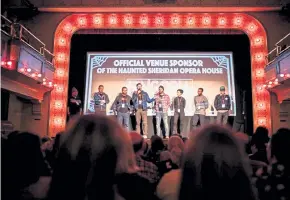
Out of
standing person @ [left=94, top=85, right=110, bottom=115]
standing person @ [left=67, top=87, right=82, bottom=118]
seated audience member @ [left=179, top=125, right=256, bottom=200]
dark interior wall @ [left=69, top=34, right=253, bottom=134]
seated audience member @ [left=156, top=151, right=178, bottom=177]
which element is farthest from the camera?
dark interior wall @ [left=69, top=34, right=253, bottom=134]

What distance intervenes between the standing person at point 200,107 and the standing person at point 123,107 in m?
2.05

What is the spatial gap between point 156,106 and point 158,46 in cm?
254

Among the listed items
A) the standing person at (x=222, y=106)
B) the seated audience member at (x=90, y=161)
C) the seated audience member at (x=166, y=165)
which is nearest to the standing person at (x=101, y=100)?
the standing person at (x=222, y=106)

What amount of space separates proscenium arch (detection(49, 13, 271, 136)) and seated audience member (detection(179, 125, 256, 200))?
30.5 ft

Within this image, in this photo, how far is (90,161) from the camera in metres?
1.41

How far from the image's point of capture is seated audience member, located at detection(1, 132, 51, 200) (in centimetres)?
168

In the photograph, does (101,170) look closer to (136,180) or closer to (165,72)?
(136,180)

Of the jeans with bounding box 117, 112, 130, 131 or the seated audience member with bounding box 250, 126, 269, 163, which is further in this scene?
the jeans with bounding box 117, 112, 130, 131

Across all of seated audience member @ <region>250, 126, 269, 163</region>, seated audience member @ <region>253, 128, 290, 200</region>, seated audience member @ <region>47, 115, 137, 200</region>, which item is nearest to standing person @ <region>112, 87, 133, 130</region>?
seated audience member @ <region>250, 126, 269, 163</region>

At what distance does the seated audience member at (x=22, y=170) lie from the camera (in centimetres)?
168

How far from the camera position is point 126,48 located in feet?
37.6

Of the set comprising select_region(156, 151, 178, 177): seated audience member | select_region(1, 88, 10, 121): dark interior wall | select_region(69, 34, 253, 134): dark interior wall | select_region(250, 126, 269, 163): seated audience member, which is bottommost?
select_region(156, 151, 178, 177): seated audience member

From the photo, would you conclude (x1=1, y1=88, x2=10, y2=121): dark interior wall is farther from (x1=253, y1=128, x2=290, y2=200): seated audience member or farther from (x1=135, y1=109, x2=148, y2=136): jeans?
(x1=253, y1=128, x2=290, y2=200): seated audience member

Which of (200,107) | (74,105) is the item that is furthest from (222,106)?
(74,105)
